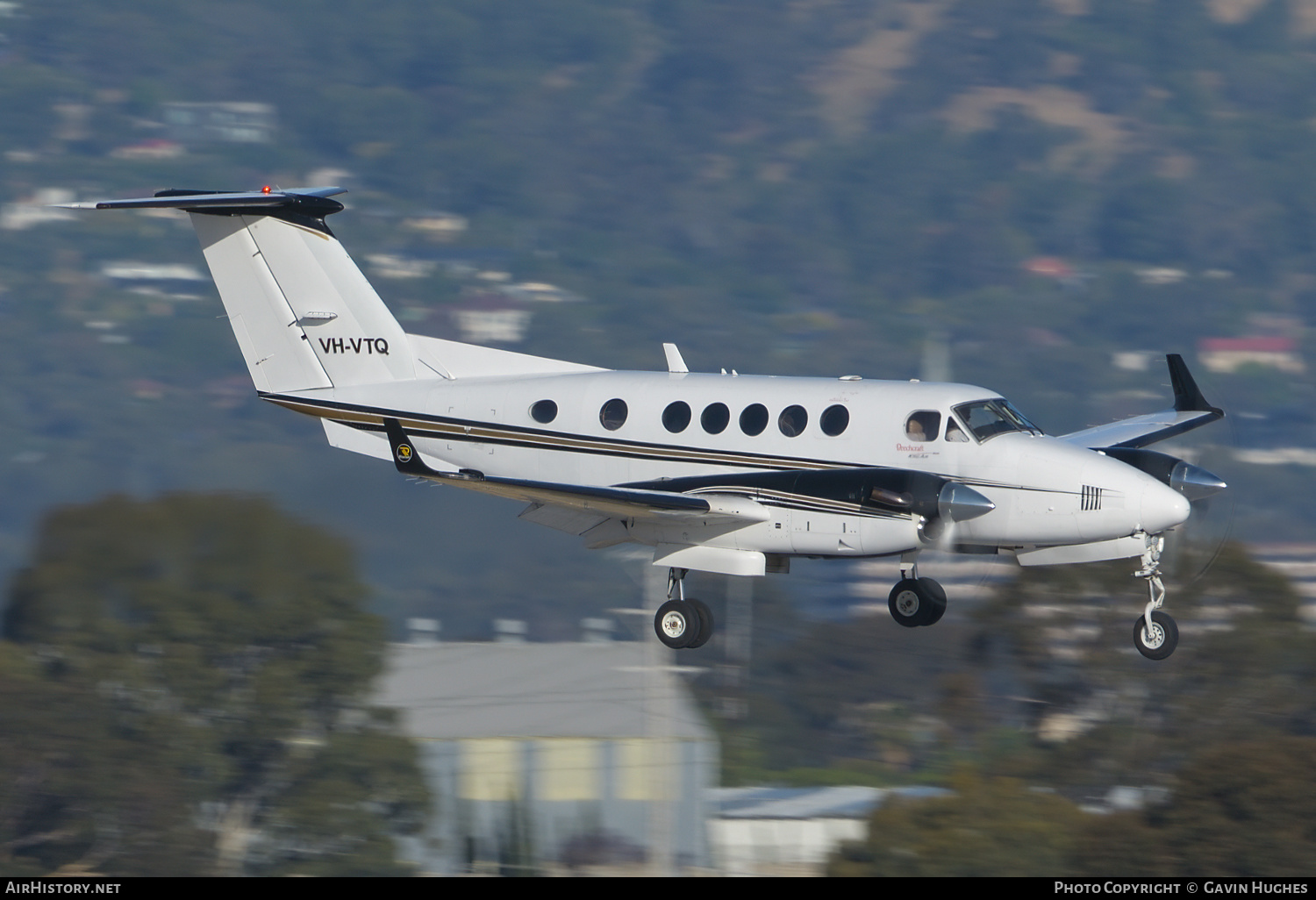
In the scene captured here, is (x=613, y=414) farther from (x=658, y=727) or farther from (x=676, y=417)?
(x=658, y=727)

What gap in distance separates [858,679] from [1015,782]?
47.0ft

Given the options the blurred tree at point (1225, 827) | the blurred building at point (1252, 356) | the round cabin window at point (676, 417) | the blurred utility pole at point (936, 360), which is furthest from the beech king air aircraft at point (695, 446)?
the blurred building at point (1252, 356)

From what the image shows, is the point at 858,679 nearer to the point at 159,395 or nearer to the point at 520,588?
the point at 520,588

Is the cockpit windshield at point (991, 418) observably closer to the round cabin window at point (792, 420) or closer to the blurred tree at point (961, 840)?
the round cabin window at point (792, 420)

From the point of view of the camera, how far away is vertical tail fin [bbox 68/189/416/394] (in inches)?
957

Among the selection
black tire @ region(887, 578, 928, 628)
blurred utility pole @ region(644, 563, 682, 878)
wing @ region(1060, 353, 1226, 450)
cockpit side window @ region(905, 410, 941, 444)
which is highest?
wing @ region(1060, 353, 1226, 450)

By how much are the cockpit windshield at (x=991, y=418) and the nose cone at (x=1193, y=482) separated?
1.91 meters

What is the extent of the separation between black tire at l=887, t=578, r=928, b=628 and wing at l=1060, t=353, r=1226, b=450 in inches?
122

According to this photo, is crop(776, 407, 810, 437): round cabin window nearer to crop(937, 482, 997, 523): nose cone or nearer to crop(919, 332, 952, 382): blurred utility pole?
crop(937, 482, 997, 523): nose cone

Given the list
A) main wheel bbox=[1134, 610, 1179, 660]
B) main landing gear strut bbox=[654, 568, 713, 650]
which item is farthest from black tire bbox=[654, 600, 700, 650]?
main wheel bbox=[1134, 610, 1179, 660]

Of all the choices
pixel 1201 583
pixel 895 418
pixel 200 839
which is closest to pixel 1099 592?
pixel 1201 583

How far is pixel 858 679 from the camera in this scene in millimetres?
55188

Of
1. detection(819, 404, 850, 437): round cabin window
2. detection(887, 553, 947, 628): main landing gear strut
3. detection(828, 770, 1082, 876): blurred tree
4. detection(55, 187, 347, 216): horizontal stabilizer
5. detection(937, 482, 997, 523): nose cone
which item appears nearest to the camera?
detection(937, 482, 997, 523): nose cone

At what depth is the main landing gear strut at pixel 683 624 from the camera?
21875mm
